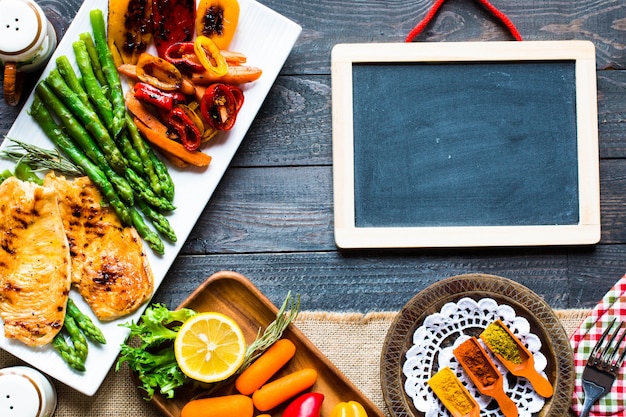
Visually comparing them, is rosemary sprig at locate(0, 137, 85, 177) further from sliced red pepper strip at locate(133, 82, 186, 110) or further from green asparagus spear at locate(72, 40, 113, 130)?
sliced red pepper strip at locate(133, 82, 186, 110)

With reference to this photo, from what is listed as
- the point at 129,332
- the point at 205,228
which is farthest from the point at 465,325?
the point at 129,332

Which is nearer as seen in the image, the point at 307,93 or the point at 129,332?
the point at 129,332

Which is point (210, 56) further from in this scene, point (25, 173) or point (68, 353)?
point (68, 353)

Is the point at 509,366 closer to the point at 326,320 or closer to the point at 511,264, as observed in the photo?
the point at 511,264

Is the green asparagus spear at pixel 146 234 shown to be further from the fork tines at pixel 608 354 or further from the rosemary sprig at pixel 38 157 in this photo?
the fork tines at pixel 608 354

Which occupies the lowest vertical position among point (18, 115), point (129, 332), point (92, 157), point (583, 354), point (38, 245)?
point (583, 354)

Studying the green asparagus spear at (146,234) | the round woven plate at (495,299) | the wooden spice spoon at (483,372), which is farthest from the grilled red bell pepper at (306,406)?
the green asparagus spear at (146,234)

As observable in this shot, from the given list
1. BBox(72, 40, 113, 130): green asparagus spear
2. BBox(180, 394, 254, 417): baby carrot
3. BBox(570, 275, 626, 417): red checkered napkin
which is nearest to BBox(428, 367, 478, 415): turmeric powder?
BBox(570, 275, 626, 417): red checkered napkin
